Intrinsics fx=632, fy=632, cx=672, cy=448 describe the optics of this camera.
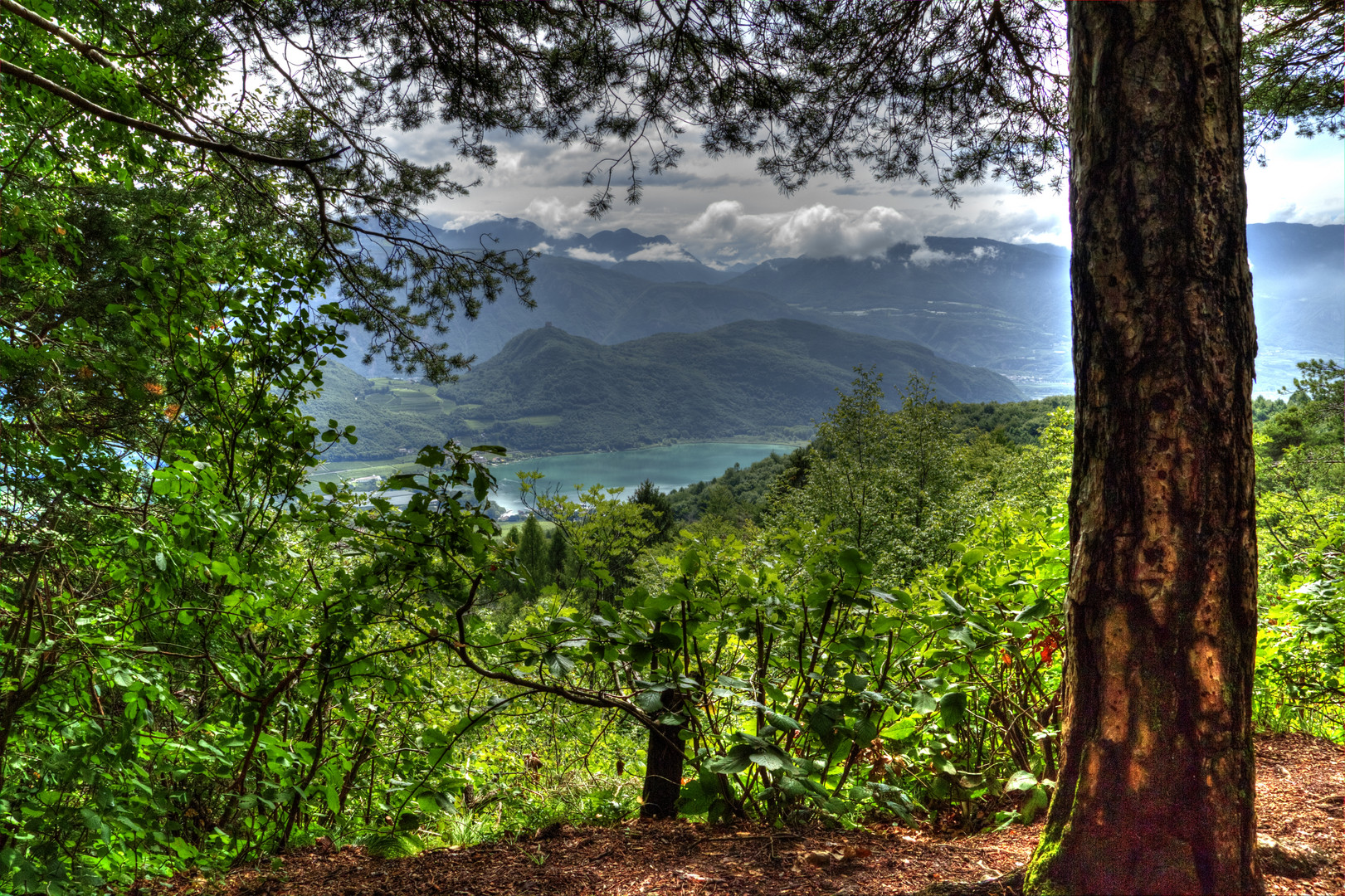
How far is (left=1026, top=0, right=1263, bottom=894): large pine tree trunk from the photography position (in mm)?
1008

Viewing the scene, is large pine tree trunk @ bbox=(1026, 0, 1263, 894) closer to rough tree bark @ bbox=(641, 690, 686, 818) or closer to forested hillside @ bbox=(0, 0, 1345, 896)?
forested hillside @ bbox=(0, 0, 1345, 896)

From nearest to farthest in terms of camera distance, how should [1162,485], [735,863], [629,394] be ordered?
[1162,485] < [735,863] < [629,394]

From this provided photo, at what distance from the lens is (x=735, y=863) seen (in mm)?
1398

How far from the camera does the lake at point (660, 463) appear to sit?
92.2 metres

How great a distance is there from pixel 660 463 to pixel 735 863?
116578 millimetres

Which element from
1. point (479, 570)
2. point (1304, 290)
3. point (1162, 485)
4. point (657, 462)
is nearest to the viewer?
point (1162, 485)

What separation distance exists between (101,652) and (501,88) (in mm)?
2864

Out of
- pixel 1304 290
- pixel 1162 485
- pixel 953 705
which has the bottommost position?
pixel 953 705

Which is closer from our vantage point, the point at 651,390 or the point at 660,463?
the point at 660,463

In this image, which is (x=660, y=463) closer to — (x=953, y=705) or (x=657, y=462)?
(x=657, y=462)

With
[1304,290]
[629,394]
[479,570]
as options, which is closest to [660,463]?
[629,394]

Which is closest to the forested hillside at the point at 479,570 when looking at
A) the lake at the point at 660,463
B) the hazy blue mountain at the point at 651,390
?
the lake at the point at 660,463

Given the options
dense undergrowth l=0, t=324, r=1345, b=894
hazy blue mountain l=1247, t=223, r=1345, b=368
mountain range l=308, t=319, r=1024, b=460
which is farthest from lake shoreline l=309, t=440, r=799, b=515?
hazy blue mountain l=1247, t=223, r=1345, b=368

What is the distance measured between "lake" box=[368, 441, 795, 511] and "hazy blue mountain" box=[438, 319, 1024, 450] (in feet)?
24.7
